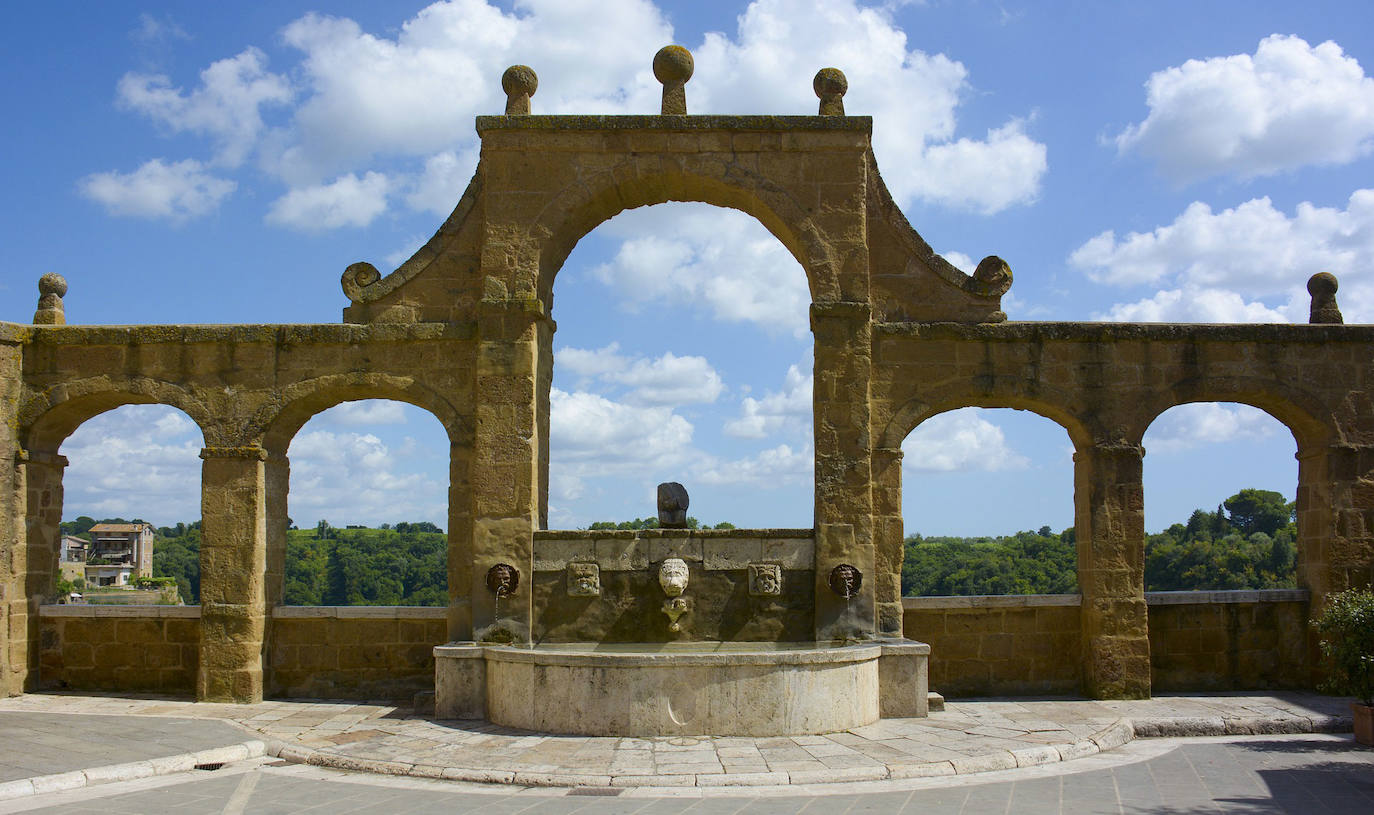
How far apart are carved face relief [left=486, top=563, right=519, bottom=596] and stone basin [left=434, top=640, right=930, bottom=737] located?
1016mm

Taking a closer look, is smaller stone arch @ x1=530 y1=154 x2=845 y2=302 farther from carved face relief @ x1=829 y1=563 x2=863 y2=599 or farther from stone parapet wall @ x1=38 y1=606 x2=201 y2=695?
stone parapet wall @ x1=38 y1=606 x2=201 y2=695

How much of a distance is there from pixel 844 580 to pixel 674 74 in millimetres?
5730

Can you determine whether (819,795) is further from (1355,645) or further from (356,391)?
(356,391)

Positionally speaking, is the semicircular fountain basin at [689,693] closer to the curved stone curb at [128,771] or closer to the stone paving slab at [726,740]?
the stone paving slab at [726,740]

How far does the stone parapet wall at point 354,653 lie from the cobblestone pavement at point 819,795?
3113 mm

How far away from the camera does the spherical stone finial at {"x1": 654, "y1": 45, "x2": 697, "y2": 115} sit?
11633mm

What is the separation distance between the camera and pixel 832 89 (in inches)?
457

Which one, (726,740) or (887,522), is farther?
(887,522)

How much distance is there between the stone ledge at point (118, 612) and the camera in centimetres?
1193

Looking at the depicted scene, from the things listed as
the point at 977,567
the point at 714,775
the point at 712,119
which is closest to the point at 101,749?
the point at 714,775

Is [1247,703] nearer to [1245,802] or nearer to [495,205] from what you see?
[1245,802]

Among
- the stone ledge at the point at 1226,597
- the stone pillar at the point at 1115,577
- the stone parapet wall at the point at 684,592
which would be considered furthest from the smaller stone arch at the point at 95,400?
the stone ledge at the point at 1226,597

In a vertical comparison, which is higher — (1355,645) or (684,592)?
(684,592)

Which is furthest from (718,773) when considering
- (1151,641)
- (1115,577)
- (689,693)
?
(1151,641)
